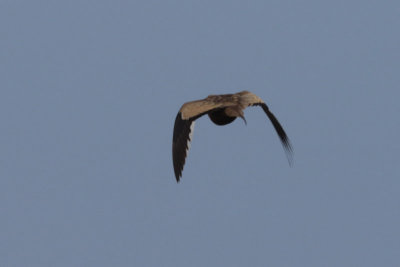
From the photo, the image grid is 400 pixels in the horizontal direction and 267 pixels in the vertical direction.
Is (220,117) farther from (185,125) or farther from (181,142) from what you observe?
(181,142)

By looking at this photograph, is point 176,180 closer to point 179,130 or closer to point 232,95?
point 179,130

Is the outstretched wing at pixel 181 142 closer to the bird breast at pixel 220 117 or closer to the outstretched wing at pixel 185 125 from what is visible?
the outstretched wing at pixel 185 125

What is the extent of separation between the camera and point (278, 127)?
2809cm

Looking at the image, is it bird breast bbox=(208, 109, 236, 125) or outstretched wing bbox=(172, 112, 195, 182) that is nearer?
outstretched wing bbox=(172, 112, 195, 182)

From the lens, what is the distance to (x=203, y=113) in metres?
26.2

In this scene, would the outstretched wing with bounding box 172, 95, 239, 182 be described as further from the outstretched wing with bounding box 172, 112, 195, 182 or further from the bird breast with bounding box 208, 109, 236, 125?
the bird breast with bounding box 208, 109, 236, 125

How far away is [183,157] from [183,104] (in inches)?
79.8

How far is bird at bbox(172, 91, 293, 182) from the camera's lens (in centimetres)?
2580

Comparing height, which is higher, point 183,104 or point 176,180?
point 183,104

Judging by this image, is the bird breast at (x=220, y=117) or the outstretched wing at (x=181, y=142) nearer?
the outstretched wing at (x=181, y=142)

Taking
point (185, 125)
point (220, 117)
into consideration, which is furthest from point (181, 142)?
point (220, 117)

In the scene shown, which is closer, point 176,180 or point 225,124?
point 176,180

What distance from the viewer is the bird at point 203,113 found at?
1016 inches

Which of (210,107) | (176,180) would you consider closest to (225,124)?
(210,107)
